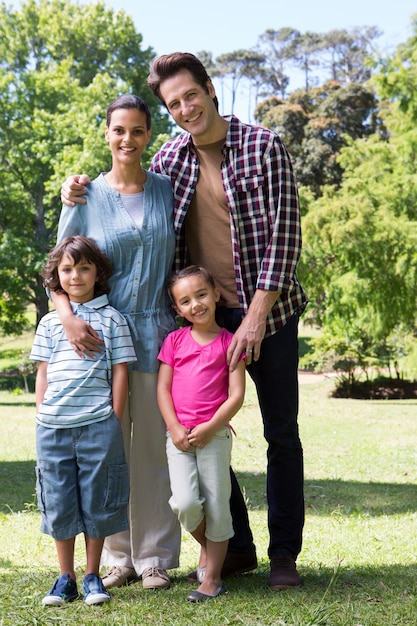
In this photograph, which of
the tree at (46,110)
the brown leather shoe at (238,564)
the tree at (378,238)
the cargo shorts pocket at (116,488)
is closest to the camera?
the cargo shorts pocket at (116,488)

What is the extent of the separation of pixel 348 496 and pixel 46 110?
64.3ft

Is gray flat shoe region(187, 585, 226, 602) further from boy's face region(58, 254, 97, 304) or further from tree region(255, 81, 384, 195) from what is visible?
tree region(255, 81, 384, 195)

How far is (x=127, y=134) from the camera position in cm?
331

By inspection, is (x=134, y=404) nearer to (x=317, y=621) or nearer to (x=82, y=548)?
(x=317, y=621)

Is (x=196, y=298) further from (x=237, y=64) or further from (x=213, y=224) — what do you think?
(x=237, y=64)

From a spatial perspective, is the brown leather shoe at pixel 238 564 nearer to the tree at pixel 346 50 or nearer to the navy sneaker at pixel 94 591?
the navy sneaker at pixel 94 591

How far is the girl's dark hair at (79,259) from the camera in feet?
10.6

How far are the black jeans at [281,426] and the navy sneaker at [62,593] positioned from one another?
83 cm

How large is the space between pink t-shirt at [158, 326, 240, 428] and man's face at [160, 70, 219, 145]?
0.86 m

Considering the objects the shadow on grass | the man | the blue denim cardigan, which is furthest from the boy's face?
the shadow on grass

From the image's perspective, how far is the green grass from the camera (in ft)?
9.97

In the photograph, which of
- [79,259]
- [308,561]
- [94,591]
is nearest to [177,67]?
[79,259]

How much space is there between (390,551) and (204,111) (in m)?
2.40

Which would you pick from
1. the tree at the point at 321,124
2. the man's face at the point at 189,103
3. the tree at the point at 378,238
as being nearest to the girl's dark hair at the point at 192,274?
the man's face at the point at 189,103
